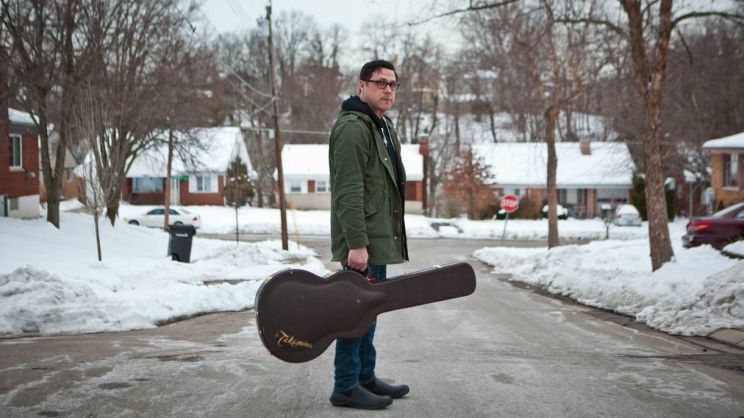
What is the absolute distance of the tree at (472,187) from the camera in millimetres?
57656

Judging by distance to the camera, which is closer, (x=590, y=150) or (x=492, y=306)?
(x=492, y=306)

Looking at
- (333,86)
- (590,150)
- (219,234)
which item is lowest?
(219,234)

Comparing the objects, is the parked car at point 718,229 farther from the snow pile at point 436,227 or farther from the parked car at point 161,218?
the parked car at point 161,218

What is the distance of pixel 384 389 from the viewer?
17.6ft

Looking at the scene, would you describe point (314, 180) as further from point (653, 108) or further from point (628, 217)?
point (653, 108)

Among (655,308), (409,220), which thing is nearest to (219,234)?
(409,220)

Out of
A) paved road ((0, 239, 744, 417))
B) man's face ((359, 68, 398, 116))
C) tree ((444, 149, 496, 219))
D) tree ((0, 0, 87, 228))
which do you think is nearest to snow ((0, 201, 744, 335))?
paved road ((0, 239, 744, 417))

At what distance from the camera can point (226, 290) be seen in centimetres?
1387

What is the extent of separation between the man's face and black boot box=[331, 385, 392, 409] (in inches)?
70.9

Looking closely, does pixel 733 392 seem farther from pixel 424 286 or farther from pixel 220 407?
pixel 220 407

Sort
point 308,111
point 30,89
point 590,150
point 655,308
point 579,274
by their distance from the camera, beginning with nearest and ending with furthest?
1. point 655,308
2. point 579,274
3. point 30,89
4. point 590,150
5. point 308,111

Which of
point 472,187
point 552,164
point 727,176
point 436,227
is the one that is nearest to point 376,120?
point 552,164

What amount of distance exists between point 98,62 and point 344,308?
22.1m

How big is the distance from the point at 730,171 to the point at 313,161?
35132 mm
